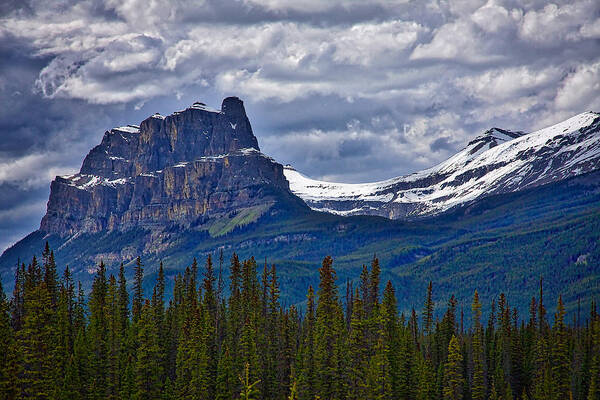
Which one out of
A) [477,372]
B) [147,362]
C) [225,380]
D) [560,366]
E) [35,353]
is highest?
[35,353]

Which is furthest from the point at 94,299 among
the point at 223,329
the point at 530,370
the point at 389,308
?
the point at 530,370

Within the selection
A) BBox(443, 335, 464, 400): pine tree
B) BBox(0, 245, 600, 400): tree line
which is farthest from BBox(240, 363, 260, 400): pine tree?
BBox(443, 335, 464, 400): pine tree

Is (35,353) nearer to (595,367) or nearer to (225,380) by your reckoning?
(225,380)

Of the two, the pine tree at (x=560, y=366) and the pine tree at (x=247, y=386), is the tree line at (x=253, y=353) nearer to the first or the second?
the pine tree at (x=560, y=366)

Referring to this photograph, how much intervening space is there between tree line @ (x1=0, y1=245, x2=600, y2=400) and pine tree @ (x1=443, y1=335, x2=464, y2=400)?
261mm

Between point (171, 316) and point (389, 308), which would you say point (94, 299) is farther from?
point (389, 308)

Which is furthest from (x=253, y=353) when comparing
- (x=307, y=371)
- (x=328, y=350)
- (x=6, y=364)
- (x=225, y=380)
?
(x=6, y=364)

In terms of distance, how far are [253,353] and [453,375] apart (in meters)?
30.4

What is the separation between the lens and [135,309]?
131 meters

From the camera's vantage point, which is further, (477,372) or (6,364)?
(477,372)

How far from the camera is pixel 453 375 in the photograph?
121750mm

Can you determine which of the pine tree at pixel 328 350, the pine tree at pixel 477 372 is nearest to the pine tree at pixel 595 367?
the pine tree at pixel 477 372

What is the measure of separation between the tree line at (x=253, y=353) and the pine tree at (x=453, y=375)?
10.3 inches

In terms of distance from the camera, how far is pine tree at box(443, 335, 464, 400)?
115963 millimetres
